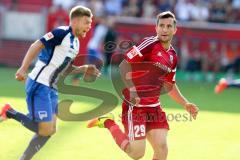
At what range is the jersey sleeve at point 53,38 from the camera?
8.30 m

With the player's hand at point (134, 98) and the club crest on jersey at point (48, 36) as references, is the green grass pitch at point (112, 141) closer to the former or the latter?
the player's hand at point (134, 98)

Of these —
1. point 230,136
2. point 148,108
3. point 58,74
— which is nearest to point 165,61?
point 148,108

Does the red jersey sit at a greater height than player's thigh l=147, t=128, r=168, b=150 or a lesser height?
greater

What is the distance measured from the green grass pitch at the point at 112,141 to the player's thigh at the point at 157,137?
126 cm

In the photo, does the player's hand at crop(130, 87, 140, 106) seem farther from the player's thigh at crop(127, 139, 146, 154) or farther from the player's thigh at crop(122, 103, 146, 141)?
the player's thigh at crop(127, 139, 146, 154)

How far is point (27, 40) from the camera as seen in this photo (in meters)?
22.2

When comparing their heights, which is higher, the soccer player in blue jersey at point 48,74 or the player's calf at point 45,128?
the soccer player in blue jersey at point 48,74

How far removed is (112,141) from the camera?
10.7 metres

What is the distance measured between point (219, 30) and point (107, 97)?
24.1 feet

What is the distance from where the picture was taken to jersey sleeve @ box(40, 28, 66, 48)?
8.30 metres

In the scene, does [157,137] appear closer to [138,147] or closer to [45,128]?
[138,147]

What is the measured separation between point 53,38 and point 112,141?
280cm

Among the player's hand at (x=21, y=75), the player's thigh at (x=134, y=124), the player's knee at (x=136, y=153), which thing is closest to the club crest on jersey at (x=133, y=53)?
the player's thigh at (x=134, y=124)

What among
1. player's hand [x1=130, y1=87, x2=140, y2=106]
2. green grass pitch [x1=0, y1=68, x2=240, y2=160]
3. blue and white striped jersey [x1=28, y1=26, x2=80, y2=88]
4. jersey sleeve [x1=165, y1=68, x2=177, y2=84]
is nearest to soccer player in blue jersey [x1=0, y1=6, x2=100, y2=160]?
blue and white striped jersey [x1=28, y1=26, x2=80, y2=88]
